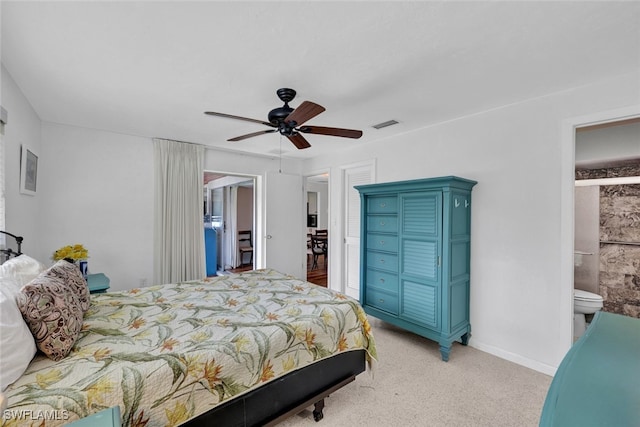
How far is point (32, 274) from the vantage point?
176 cm

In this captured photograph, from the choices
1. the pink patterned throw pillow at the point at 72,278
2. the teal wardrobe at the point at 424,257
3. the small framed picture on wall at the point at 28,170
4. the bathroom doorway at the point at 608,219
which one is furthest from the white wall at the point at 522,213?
the small framed picture on wall at the point at 28,170

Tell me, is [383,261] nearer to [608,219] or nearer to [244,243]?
[608,219]

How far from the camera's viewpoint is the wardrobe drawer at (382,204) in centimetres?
313

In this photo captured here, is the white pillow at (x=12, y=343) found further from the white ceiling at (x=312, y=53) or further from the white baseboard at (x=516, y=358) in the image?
the white baseboard at (x=516, y=358)

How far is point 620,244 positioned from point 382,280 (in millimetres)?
3068

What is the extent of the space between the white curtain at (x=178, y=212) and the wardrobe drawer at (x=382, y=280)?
2.47m

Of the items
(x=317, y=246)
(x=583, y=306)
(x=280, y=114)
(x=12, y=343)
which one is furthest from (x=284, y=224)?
(x=583, y=306)

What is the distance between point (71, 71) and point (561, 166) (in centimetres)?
391

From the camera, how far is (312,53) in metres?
→ 1.81

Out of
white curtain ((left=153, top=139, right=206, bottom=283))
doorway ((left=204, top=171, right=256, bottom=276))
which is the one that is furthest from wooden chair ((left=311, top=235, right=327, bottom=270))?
white curtain ((left=153, top=139, right=206, bottom=283))

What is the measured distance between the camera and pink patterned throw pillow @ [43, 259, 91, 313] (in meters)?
1.62

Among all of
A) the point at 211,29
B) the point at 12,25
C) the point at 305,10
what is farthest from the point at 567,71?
the point at 12,25

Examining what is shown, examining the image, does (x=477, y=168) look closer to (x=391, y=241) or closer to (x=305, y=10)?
(x=391, y=241)

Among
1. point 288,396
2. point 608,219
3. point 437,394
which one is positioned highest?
point 608,219
